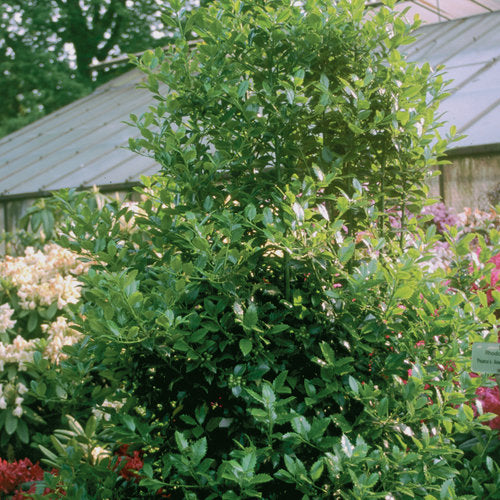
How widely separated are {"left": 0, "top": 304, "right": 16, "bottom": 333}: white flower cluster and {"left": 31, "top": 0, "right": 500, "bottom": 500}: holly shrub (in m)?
1.83

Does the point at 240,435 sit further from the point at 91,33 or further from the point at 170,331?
the point at 91,33

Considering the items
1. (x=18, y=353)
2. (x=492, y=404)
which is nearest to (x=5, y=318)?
(x=18, y=353)

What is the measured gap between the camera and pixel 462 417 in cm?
168

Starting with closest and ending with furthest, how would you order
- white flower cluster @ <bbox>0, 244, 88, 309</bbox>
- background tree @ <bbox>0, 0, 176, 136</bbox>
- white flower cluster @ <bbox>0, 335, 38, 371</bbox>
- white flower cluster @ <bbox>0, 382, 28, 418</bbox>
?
1. white flower cluster @ <bbox>0, 382, 28, 418</bbox>
2. white flower cluster @ <bbox>0, 335, 38, 371</bbox>
3. white flower cluster @ <bbox>0, 244, 88, 309</bbox>
4. background tree @ <bbox>0, 0, 176, 136</bbox>

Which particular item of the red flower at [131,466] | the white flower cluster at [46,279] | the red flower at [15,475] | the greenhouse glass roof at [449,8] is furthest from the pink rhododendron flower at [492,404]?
the greenhouse glass roof at [449,8]

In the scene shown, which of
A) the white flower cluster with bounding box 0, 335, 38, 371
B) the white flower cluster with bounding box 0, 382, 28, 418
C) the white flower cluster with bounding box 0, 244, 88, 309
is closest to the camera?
the white flower cluster with bounding box 0, 382, 28, 418

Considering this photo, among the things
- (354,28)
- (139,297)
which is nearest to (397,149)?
(354,28)

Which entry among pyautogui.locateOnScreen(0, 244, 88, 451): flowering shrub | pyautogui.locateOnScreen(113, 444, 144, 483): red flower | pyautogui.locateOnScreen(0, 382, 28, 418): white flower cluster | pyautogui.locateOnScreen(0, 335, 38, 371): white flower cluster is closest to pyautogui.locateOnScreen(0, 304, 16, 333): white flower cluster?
pyautogui.locateOnScreen(0, 244, 88, 451): flowering shrub

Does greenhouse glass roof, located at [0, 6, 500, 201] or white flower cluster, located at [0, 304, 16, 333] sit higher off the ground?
greenhouse glass roof, located at [0, 6, 500, 201]

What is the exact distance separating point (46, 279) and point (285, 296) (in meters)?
2.83

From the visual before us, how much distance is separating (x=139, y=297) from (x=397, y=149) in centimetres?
99

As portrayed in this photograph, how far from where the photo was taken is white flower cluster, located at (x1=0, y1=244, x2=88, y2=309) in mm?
3889

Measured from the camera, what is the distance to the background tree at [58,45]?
16.5m

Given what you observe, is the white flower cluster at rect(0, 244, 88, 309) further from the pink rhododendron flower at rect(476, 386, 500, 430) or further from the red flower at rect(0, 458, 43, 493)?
the pink rhododendron flower at rect(476, 386, 500, 430)
